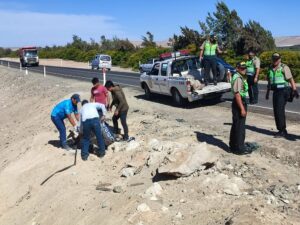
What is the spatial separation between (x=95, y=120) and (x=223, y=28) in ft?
143

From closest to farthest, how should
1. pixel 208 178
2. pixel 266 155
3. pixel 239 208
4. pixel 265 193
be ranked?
pixel 239 208, pixel 265 193, pixel 208 178, pixel 266 155

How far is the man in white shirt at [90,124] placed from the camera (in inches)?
420

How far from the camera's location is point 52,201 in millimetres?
9703

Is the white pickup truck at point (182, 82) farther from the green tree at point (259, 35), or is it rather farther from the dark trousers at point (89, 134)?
the green tree at point (259, 35)

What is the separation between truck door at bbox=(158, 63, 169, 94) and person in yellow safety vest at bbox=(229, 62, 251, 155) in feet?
26.3

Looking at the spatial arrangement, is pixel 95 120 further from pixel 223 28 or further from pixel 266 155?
pixel 223 28

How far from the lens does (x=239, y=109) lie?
9.25m

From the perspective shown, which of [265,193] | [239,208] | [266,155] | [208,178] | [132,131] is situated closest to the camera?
[239,208]

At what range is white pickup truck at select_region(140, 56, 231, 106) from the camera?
16.0 meters

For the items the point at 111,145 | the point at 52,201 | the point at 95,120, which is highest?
the point at 95,120

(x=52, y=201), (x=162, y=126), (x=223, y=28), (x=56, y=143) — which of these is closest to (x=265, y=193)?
(x=52, y=201)

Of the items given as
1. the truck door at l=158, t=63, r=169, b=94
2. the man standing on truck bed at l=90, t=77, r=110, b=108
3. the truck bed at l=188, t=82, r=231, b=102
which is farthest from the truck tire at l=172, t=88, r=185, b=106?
the man standing on truck bed at l=90, t=77, r=110, b=108

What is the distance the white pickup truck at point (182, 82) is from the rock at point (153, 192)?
8.03 metres

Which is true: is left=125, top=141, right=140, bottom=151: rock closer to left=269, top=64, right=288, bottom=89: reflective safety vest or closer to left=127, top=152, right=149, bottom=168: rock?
left=127, top=152, right=149, bottom=168: rock
